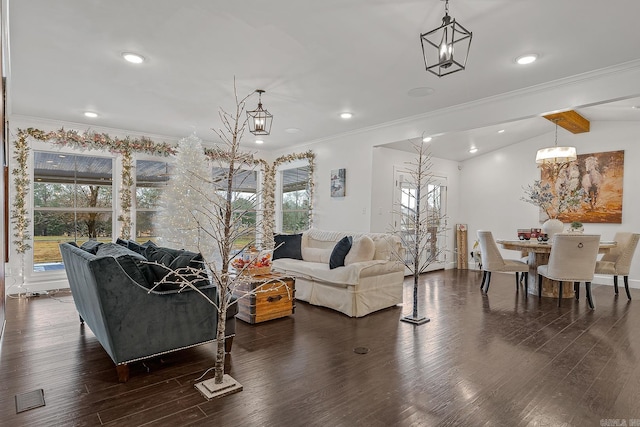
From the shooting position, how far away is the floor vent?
7.06ft

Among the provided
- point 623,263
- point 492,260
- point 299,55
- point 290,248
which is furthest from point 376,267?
point 623,263

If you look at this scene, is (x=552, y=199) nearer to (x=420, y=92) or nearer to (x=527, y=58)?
(x=420, y=92)

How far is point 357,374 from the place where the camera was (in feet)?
8.61

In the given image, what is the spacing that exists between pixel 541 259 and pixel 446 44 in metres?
4.67

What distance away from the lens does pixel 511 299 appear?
510 centimetres

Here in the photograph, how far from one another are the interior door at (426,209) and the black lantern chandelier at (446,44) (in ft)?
11.1

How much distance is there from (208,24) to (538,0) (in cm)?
251

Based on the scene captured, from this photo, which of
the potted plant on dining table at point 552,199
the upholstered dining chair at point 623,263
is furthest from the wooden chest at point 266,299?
the upholstered dining chair at point 623,263

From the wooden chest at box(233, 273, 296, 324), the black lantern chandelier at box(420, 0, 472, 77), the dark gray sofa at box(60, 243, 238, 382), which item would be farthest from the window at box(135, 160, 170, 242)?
the black lantern chandelier at box(420, 0, 472, 77)

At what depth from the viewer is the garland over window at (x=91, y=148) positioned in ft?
17.4

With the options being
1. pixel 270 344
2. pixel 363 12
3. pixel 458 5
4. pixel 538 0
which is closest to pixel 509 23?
pixel 538 0

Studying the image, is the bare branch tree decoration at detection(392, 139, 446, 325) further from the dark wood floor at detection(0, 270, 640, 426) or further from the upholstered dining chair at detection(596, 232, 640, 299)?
the dark wood floor at detection(0, 270, 640, 426)

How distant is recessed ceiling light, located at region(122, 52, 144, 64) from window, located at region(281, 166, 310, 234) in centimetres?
427

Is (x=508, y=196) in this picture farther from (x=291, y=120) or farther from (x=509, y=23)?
(x=509, y=23)
